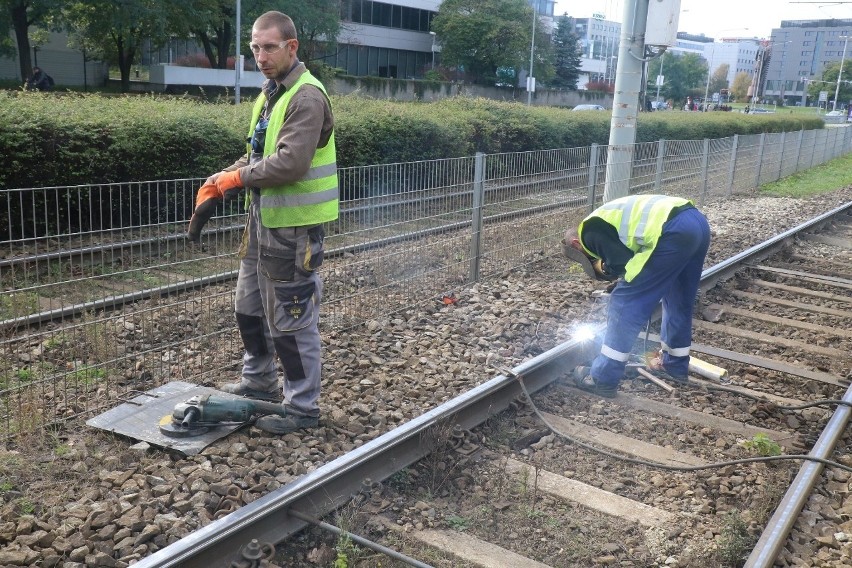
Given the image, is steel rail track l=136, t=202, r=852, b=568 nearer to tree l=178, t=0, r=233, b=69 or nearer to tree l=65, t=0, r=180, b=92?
tree l=65, t=0, r=180, b=92

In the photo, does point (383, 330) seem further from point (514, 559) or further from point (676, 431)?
point (514, 559)

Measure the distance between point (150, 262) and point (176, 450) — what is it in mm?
1886

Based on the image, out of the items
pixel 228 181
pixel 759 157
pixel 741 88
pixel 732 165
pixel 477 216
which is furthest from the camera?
pixel 741 88

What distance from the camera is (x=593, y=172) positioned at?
1076 centimetres

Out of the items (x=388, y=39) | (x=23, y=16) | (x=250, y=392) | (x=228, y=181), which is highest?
(x=388, y=39)

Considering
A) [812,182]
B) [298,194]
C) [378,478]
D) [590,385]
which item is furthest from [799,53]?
[378,478]

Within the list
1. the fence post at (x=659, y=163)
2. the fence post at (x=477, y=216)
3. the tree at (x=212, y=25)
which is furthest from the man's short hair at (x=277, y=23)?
the tree at (x=212, y=25)

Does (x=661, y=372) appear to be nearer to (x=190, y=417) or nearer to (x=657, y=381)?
(x=657, y=381)

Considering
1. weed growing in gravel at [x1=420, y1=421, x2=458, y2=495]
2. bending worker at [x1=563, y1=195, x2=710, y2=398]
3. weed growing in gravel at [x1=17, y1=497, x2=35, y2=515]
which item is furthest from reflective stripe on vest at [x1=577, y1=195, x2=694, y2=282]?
weed growing in gravel at [x1=17, y1=497, x2=35, y2=515]

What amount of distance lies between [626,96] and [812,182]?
15.2 meters

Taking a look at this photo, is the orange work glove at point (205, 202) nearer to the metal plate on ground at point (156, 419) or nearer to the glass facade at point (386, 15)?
the metal plate on ground at point (156, 419)

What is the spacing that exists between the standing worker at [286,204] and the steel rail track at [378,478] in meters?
0.72

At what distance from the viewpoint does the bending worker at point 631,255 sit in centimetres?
570

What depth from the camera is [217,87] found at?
48656 millimetres
